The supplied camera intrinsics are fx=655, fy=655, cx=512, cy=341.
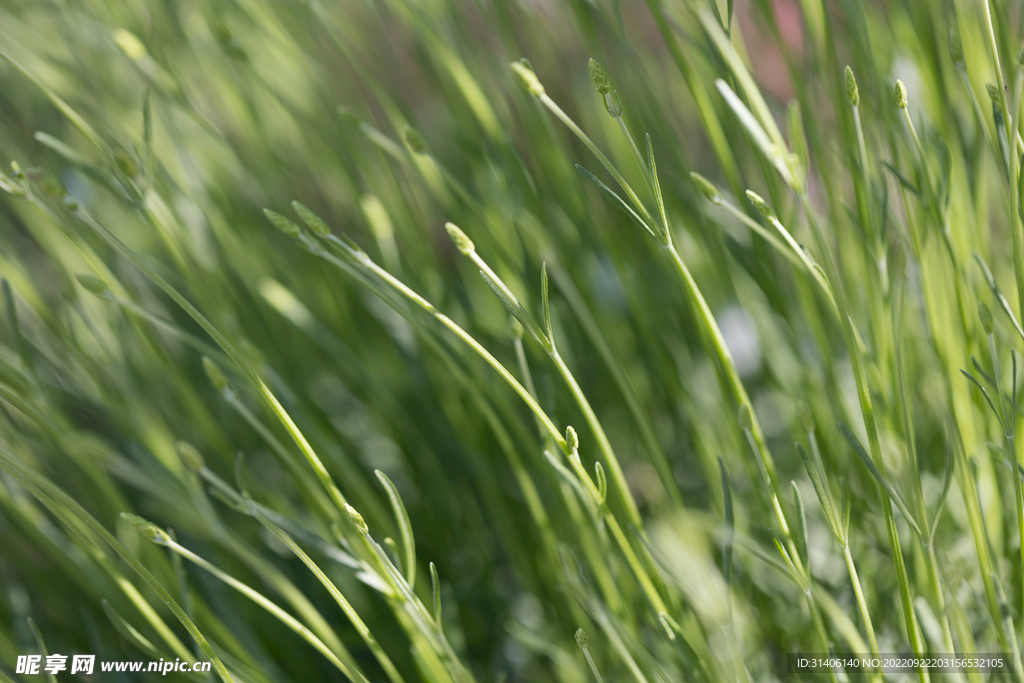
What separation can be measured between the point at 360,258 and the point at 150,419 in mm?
267

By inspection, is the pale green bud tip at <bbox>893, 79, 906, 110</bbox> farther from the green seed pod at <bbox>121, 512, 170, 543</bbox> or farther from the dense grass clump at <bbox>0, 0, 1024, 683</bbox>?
the green seed pod at <bbox>121, 512, 170, 543</bbox>

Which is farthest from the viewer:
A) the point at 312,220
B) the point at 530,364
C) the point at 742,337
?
the point at 742,337

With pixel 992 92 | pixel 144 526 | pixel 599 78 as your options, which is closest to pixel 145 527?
pixel 144 526

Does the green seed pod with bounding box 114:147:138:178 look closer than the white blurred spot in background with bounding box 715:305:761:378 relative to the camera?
Yes

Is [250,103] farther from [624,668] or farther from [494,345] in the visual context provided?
[624,668]

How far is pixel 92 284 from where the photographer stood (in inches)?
11.5

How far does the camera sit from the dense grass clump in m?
0.28

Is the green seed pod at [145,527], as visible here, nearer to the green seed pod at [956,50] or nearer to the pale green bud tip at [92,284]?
the pale green bud tip at [92,284]

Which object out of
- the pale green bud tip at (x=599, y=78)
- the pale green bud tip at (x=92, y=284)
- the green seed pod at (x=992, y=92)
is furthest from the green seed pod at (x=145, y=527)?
the green seed pod at (x=992, y=92)

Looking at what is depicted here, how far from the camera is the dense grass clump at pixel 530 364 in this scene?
0.28 metres

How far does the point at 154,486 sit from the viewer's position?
38 centimetres

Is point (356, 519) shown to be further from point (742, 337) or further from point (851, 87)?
point (742, 337)

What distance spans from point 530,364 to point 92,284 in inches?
9.4

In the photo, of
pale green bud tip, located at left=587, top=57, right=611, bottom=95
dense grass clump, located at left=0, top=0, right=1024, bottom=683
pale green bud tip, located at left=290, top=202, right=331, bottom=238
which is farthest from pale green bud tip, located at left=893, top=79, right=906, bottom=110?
pale green bud tip, located at left=290, top=202, right=331, bottom=238
